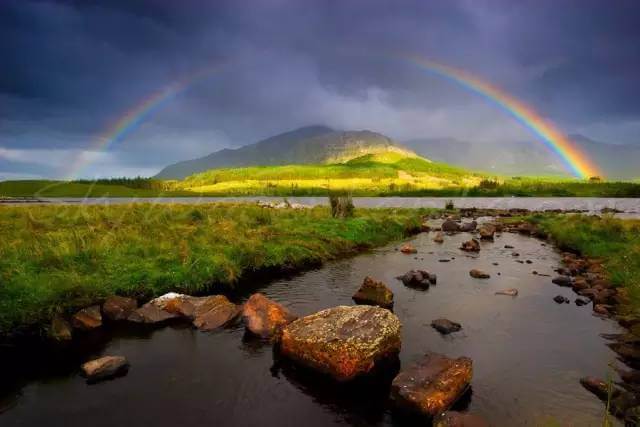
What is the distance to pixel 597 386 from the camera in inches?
411

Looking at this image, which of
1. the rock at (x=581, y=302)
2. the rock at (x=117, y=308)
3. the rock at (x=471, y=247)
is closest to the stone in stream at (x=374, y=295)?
the rock at (x=581, y=302)

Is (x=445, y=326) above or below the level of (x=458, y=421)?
below

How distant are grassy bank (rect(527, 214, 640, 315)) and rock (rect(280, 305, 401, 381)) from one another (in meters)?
9.93

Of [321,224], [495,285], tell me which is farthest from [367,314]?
[321,224]

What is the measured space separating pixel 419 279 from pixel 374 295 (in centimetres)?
448

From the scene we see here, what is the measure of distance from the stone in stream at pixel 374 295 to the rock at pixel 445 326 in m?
2.75

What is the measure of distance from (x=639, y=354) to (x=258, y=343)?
12191mm

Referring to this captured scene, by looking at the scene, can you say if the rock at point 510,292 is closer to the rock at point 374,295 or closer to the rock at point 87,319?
the rock at point 374,295

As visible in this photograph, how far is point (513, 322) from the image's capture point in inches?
626

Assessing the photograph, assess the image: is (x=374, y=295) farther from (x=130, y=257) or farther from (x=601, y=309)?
(x=130, y=257)

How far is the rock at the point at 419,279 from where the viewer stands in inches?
839

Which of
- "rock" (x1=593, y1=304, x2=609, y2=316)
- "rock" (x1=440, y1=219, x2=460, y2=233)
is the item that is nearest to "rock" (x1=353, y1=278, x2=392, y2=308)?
"rock" (x1=593, y1=304, x2=609, y2=316)

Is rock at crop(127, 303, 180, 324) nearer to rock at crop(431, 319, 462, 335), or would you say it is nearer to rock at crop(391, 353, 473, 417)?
rock at crop(391, 353, 473, 417)

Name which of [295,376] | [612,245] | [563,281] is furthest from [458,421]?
[612,245]
